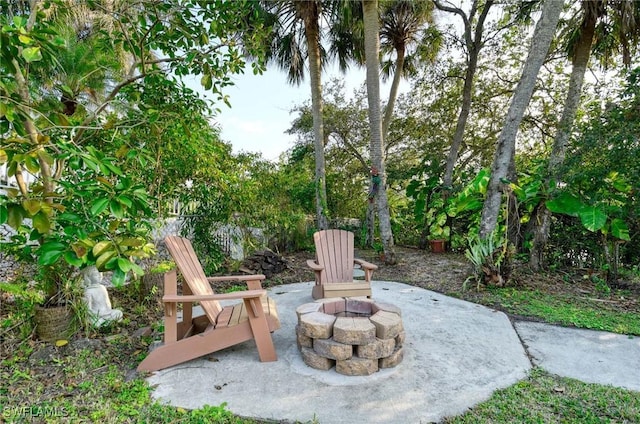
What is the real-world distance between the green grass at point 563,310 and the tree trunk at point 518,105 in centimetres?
95

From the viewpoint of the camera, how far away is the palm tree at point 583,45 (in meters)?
5.19

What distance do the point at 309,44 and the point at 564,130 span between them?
5.28 metres

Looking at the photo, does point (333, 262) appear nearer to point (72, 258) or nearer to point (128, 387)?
point (128, 387)

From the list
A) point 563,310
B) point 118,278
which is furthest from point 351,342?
point 563,310

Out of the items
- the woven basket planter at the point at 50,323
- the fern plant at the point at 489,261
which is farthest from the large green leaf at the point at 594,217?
the woven basket planter at the point at 50,323

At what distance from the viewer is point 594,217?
4.89 m

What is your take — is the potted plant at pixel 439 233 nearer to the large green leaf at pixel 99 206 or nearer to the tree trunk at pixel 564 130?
the tree trunk at pixel 564 130

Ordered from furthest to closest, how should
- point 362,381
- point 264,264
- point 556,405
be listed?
point 264,264 < point 362,381 < point 556,405

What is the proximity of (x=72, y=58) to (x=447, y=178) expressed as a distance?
826 cm

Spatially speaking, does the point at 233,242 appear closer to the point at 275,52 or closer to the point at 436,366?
the point at 436,366

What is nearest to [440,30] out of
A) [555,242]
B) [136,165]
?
[555,242]

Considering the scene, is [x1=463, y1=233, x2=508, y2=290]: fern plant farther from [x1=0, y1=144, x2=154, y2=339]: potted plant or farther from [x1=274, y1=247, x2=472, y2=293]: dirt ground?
[x1=0, y1=144, x2=154, y2=339]: potted plant

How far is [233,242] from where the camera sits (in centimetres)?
594

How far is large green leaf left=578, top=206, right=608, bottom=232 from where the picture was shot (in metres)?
4.86
